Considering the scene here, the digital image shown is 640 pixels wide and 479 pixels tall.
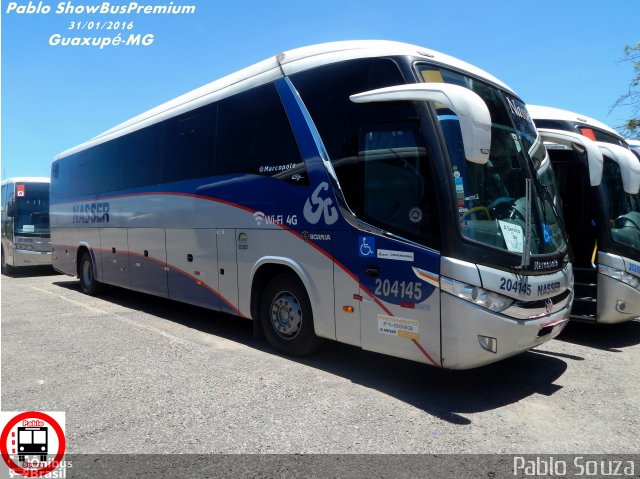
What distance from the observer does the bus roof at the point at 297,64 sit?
4.96 meters

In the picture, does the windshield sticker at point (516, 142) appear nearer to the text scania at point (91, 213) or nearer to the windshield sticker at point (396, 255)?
the windshield sticker at point (396, 255)

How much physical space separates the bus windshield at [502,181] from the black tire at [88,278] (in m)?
9.36

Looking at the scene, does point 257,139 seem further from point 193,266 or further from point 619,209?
point 619,209

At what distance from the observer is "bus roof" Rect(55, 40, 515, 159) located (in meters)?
4.96

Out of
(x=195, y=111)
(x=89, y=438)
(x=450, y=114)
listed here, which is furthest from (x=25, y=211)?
(x=450, y=114)

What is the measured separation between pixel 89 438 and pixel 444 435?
2.80m

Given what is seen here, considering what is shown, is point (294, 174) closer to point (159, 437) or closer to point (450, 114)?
point (450, 114)

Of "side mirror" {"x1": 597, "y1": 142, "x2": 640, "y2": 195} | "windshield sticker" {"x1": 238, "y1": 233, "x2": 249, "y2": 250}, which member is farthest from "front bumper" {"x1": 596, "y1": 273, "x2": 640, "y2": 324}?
"windshield sticker" {"x1": 238, "y1": 233, "x2": 249, "y2": 250}

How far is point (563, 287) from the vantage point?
5035mm

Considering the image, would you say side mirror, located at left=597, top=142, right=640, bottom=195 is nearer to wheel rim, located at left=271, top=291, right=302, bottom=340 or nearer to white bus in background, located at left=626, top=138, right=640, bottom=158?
wheel rim, located at left=271, top=291, right=302, bottom=340

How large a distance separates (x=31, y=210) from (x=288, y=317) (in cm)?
1403

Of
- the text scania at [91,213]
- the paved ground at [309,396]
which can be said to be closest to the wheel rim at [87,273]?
the text scania at [91,213]

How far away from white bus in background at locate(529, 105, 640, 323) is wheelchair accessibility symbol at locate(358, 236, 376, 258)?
9.67 feet

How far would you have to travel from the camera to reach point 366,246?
489 cm
